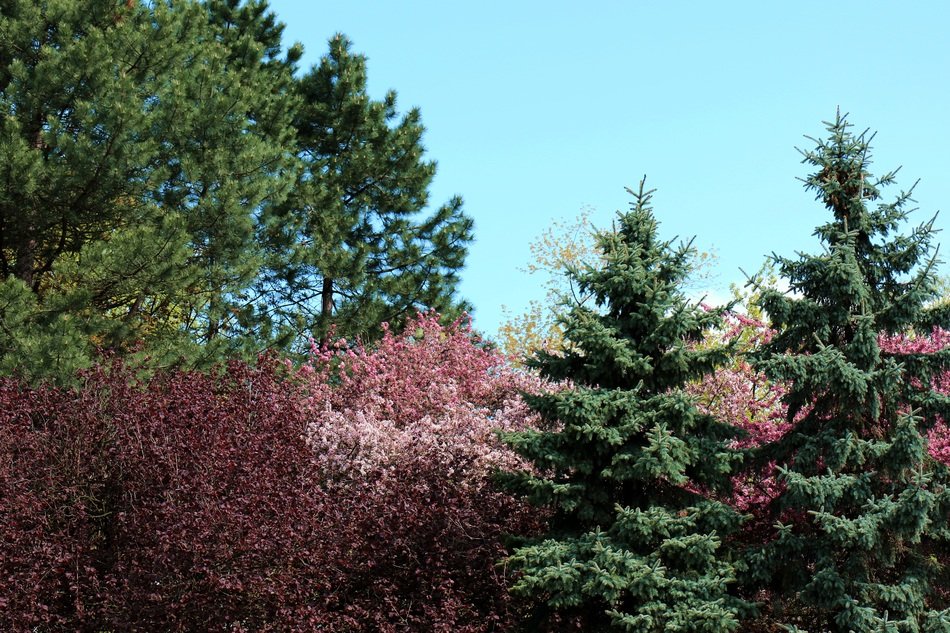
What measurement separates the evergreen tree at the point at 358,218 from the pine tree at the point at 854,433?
45.1ft

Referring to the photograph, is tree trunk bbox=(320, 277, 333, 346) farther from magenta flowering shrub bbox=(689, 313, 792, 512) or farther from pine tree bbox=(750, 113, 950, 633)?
pine tree bbox=(750, 113, 950, 633)

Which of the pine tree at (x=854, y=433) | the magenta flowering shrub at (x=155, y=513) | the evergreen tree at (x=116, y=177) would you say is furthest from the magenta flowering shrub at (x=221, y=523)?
the evergreen tree at (x=116, y=177)

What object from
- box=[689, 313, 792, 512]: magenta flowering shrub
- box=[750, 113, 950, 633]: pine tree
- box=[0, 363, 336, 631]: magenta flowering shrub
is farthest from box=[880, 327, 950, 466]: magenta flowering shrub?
box=[0, 363, 336, 631]: magenta flowering shrub

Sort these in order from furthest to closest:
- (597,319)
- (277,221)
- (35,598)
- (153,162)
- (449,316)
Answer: (449,316)
(277,221)
(153,162)
(597,319)
(35,598)

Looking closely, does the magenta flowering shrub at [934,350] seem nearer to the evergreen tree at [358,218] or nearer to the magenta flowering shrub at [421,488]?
the magenta flowering shrub at [421,488]

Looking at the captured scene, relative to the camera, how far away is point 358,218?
25.3 meters

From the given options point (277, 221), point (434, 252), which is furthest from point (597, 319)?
point (434, 252)

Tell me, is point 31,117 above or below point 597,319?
above

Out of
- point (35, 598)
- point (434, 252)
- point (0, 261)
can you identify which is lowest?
point (35, 598)

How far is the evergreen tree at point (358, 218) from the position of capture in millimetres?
23922

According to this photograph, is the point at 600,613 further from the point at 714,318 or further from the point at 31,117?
the point at 31,117

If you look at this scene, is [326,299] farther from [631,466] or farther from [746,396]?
[631,466]

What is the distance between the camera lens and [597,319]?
36.0 feet

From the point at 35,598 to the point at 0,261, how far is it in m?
8.95
